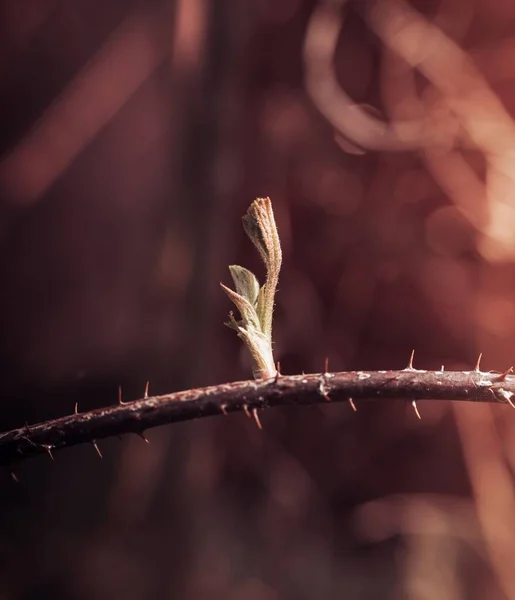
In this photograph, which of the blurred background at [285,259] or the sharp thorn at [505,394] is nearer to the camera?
the sharp thorn at [505,394]

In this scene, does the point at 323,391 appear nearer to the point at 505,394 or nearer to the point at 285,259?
the point at 505,394

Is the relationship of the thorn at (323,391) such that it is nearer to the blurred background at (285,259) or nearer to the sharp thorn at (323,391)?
the sharp thorn at (323,391)

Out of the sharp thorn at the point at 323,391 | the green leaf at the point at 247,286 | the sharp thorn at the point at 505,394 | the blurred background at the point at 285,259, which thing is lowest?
the sharp thorn at the point at 505,394

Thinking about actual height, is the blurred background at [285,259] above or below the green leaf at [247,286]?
above

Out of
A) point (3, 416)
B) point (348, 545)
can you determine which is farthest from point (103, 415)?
point (348, 545)

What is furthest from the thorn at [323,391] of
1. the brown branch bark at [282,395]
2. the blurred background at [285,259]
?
the blurred background at [285,259]

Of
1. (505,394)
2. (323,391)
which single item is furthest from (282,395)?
(505,394)

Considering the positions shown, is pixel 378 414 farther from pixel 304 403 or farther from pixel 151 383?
pixel 304 403
